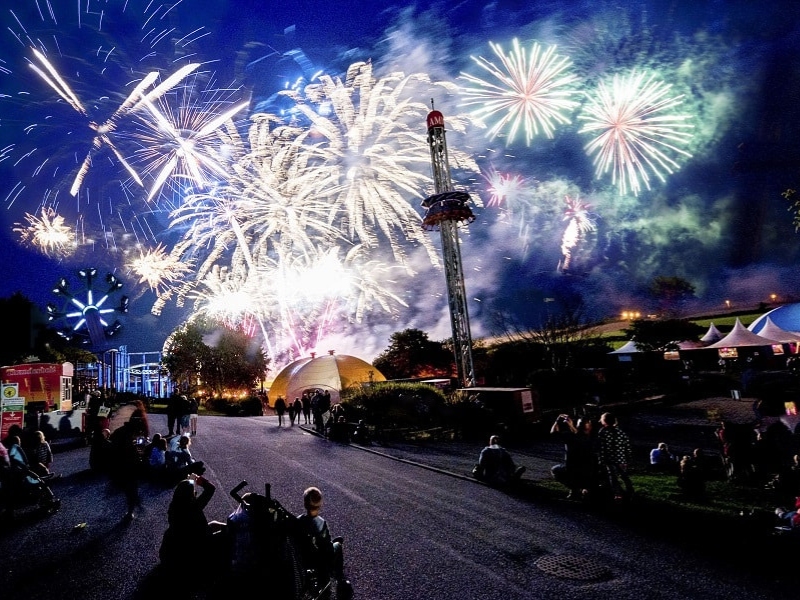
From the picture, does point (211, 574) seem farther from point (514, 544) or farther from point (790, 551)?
point (790, 551)

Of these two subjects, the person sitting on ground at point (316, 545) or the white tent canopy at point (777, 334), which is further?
the white tent canopy at point (777, 334)

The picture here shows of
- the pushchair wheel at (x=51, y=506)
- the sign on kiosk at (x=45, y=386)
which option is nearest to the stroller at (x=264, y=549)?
the pushchair wheel at (x=51, y=506)

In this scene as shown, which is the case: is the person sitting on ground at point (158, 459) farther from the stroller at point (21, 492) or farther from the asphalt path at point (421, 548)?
the stroller at point (21, 492)

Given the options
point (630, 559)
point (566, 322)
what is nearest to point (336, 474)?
point (630, 559)

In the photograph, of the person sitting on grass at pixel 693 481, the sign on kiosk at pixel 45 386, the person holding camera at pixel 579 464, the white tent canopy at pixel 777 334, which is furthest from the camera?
the white tent canopy at pixel 777 334

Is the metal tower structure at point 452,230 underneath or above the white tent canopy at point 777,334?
above

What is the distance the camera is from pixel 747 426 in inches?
425

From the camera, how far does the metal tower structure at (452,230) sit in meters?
30.2

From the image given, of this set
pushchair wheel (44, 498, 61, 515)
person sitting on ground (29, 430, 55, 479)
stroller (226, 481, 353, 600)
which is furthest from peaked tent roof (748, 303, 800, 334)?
person sitting on ground (29, 430, 55, 479)

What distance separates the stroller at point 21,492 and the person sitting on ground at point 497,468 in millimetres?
9630

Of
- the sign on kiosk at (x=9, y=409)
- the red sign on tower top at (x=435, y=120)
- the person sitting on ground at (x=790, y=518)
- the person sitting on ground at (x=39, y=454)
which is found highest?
the red sign on tower top at (x=435, y=120)

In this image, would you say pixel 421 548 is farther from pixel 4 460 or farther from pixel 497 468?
pixel 4 460

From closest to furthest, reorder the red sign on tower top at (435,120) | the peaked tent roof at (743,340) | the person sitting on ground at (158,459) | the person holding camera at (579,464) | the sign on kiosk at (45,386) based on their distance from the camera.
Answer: the person holding camera at (579,464) < the person sitting on ground at (158,459) < the sign on kiosk at (45,386) < the red sign on tower top at (435,120) < the peaked tent roof at (743,340)

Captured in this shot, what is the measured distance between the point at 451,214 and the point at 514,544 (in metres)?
25.8
